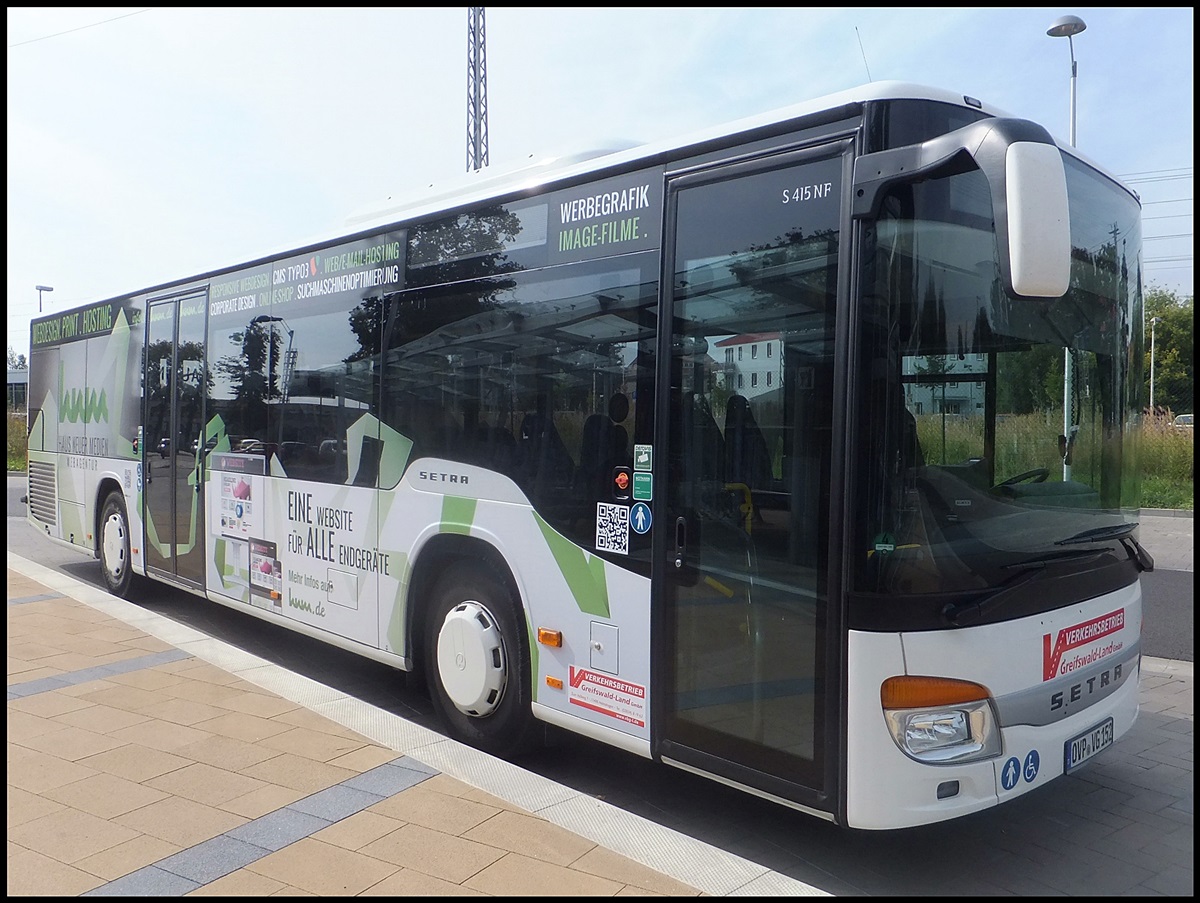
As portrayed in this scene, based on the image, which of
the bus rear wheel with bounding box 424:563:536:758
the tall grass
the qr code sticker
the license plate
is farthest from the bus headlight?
the bus rear wheel with bounding box 424:563:536:758

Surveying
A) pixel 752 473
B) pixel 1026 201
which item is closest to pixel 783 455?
pixel 752 473

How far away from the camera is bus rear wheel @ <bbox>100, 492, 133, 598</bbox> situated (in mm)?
9516

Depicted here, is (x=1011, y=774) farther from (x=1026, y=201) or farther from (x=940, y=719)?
(x=1026, y=201)

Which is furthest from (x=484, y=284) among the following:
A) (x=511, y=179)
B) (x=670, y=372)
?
(x=670, y=372)

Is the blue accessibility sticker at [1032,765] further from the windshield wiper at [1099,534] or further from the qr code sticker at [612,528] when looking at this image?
the qr code sticker at [612,528]

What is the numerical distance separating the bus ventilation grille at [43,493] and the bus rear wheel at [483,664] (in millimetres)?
7912

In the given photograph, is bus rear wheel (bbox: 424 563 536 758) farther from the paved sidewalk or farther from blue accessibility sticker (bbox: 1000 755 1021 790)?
blue accessibility sticker (bbox: 1000 755 1021 790)

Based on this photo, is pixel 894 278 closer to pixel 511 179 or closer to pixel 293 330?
pixel 511 179

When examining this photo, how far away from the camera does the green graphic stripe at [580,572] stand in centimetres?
443

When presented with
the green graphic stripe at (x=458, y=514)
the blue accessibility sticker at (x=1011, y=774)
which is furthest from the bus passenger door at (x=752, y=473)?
the green graphic stripe at (x=458, y=514)

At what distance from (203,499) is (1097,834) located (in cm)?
677

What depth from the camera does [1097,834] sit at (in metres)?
4.29

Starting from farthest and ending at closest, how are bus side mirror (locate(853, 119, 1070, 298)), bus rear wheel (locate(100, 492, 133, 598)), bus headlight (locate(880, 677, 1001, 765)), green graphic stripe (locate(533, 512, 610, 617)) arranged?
bus rear wheel (locate(100, 492, 133, 598)) → green graphic stripe (locate(533, 512, 610, 617)) → bus headlight (locate(880, 677, 1001, 765)) → bus side mirror (locate(853, 119, 1070, 298))

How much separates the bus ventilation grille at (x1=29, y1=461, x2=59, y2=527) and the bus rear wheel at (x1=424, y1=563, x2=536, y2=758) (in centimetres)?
791
